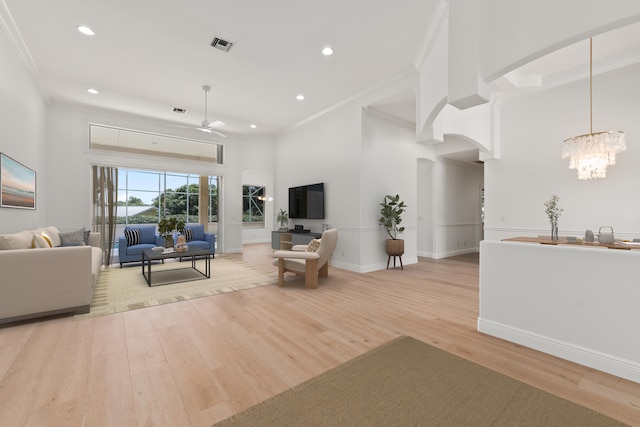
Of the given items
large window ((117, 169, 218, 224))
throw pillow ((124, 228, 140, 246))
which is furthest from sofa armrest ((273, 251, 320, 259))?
large window ((117, 169, 218, 224))

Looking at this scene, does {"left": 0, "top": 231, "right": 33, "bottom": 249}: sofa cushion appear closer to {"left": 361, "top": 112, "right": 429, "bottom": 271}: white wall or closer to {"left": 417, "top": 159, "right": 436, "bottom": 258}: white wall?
{"left": 361, "top": 112, "right": 429, "bottom": 271}: white wall

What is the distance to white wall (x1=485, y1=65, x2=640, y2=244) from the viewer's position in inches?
168

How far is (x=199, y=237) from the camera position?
700 centimetres

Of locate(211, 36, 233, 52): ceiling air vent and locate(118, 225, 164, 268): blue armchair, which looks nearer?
locate(211, 36, 233, 52): ceiling air vent

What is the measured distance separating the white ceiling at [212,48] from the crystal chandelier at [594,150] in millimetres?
2677

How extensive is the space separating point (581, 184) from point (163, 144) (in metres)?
9.21

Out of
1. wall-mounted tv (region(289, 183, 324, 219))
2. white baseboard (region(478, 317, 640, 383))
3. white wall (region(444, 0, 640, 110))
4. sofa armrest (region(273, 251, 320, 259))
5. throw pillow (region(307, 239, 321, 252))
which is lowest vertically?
white baseboard (region(478, 317, 640, 383))

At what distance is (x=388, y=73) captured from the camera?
472 centimetres

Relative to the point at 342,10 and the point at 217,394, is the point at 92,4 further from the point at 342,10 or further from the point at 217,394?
the point at 217,394

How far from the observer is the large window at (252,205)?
465 inches

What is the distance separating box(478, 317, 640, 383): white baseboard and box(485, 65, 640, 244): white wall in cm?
339

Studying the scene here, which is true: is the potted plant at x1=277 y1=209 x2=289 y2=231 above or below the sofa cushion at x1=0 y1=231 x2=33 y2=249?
above

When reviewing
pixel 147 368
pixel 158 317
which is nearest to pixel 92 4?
pixel 158 317

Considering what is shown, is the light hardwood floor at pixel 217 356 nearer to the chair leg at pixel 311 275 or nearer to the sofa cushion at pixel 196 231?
the chair leg at pixel 311 275
